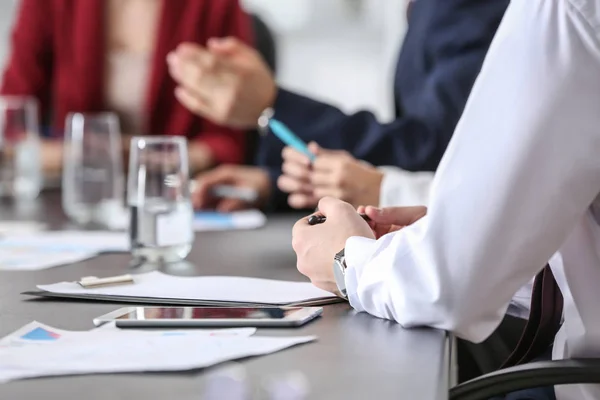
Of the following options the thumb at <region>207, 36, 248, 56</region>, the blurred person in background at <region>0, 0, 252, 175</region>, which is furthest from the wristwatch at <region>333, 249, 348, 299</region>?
the blurred person in background at <region>0, 0, 252, 175</region>

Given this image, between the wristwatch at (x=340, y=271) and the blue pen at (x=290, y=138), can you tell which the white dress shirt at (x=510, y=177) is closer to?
the wristwatch at (x=340, y=271)

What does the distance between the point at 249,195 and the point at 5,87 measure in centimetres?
126

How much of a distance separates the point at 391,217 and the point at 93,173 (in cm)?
83

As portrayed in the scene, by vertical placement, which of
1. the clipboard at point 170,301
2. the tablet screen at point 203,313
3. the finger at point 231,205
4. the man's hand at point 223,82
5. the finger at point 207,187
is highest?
the man's hand at point 223,82

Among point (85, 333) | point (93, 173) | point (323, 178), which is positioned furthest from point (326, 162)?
point (85, 333)

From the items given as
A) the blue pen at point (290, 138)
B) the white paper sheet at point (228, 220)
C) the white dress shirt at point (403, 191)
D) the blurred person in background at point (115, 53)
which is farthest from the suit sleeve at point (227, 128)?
the white dress shirt at point (403, 191)

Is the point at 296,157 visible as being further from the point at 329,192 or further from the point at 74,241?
the point at 74,241

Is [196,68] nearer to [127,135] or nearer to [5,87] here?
[127,135]

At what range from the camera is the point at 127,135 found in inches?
102

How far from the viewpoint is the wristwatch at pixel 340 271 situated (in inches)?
30.3

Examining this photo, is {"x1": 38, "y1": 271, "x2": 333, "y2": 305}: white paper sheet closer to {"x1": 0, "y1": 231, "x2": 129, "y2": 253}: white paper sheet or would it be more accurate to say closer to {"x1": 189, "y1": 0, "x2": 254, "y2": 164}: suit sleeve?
{"x1": 0, "y1": 231, "x2": 129, "y2": 253}: white paper sheet

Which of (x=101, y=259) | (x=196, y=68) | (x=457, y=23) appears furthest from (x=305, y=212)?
(x=101, y=259)

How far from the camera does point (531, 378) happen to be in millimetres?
681

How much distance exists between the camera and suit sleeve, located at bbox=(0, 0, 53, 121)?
2.62m
